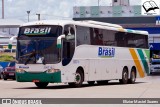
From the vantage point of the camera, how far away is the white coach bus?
23609 mm

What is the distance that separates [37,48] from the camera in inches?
939

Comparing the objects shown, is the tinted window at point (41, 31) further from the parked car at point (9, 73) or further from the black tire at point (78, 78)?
the parked car at point (9, 73)

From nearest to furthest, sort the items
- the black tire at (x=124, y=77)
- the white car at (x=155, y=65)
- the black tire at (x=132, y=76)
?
the black tire at (x=124, y=77)
the black tire at (x=132, y=76)
the white car at (x=155, y=65)

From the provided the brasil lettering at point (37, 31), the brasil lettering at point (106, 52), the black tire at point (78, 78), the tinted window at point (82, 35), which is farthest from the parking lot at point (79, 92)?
the brasil lettering at point (106, 52)

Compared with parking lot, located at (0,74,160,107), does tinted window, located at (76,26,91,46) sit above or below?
above

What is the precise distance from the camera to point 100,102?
16.4 metres

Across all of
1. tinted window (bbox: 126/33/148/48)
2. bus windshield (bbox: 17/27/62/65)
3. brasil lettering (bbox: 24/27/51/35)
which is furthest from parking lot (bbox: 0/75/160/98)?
tinted window (bbox: 126/33/148/48)

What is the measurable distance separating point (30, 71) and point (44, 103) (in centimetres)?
825

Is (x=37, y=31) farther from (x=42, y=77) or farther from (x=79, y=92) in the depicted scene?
(x=79, y=92)

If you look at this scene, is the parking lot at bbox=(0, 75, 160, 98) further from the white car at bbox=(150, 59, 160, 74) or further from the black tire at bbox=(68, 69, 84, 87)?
the white car at bbox=(150, 59, 160, 74)

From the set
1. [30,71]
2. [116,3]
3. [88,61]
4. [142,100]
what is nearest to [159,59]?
[88,61]

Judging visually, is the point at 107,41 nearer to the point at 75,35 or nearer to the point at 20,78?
the point at 75,35

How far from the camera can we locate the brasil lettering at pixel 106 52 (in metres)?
27.6

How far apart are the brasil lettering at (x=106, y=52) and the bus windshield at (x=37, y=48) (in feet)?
14.7
